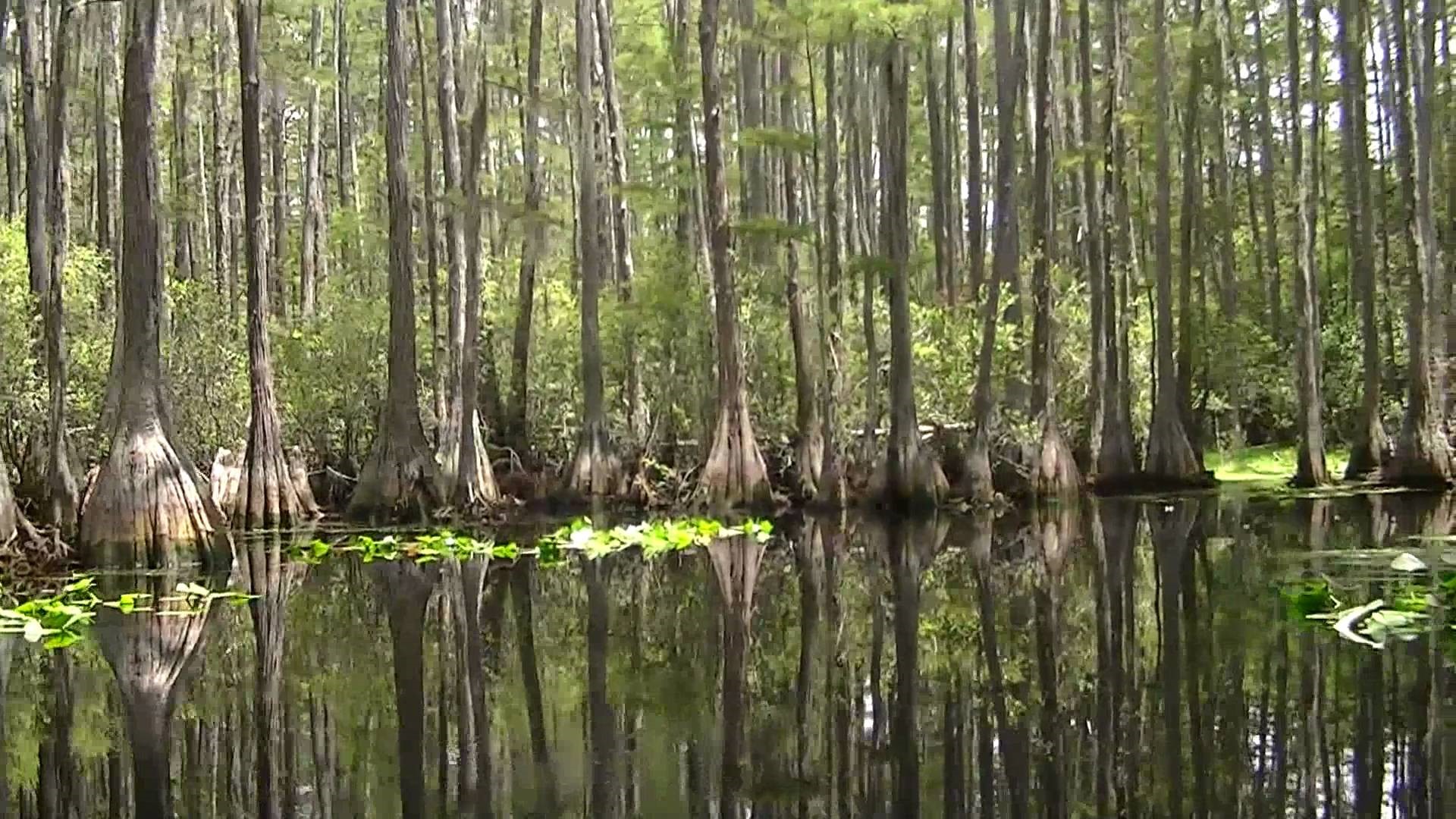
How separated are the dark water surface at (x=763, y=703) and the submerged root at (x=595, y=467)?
867cm

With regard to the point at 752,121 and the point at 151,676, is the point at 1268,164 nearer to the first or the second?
the point at 752,121

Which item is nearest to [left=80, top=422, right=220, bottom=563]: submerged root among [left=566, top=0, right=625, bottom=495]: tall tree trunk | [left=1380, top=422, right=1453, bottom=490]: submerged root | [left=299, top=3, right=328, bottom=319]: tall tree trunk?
[left=566, top=0, right=625, bottom=495]: tall tree trunk

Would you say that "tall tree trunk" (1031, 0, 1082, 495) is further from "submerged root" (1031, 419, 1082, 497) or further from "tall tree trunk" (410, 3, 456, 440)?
"tall tree trunk" (410, 3, 456, 440)

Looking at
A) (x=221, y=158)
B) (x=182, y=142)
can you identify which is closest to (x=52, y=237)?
(x=221, y=158)

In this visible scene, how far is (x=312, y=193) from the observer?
28.0 metres

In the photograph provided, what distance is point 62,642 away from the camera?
21.7ft

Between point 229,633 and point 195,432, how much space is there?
41.3ft

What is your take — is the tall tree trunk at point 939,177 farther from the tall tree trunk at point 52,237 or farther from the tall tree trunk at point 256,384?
the tall tree trunk at point 52,237

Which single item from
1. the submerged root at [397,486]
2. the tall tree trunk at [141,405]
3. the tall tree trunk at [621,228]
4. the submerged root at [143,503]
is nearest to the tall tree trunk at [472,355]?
the submerged root at [397,486]

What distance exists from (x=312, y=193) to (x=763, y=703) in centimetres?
2559

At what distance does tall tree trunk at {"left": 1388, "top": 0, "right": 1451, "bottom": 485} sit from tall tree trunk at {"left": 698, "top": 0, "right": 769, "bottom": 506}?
752 cm

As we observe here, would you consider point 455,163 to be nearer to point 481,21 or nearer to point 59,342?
point 481,21

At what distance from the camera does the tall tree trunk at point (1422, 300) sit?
51.9 feet

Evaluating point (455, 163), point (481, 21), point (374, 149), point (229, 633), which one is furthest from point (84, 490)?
point (374, 149)
